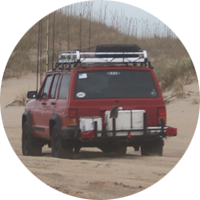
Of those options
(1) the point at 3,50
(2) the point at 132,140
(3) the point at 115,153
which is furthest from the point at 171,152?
(1) the point at 3,50

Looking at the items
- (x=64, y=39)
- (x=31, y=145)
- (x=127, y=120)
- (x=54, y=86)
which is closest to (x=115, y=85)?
(x=127, y=120)

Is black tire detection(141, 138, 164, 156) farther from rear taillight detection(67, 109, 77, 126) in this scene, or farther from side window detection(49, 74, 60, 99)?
side window detection(49, 74, 60, 99)

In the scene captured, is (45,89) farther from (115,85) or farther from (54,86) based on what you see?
(115,85)

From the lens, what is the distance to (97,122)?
8766mm

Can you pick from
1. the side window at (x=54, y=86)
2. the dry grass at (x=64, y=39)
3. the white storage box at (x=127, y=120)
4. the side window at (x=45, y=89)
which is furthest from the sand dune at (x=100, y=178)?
the dry grass at (x=64, y=39)

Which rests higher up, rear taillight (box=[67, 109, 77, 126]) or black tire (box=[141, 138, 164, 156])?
rear taillight (box=[67, 109, 77, 126])

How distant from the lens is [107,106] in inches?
353

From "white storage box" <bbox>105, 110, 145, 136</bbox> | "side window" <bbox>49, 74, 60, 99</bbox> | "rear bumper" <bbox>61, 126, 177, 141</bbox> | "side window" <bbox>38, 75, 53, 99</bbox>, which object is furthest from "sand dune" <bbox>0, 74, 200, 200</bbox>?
"side window" <bbox>38, 75, 53, 99</bbox>

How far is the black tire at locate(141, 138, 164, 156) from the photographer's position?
9.59m

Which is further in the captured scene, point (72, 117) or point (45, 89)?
point (45, 89)

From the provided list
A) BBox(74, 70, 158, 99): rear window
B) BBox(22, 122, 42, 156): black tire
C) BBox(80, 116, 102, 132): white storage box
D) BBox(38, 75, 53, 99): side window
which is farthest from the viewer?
Result: BBox(22, 122, 42, 156): black tire

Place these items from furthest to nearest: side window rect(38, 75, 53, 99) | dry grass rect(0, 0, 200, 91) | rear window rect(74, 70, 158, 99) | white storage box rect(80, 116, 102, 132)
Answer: dry grass rect(0, 0, 200, 91) < side window rect(38, 75, 53, 99) < rear window rect(74, 70, 158, 99) < white storage box rect(80, 116, 102, 132)

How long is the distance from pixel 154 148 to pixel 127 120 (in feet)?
3.43

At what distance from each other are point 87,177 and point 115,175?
377 millimetres
